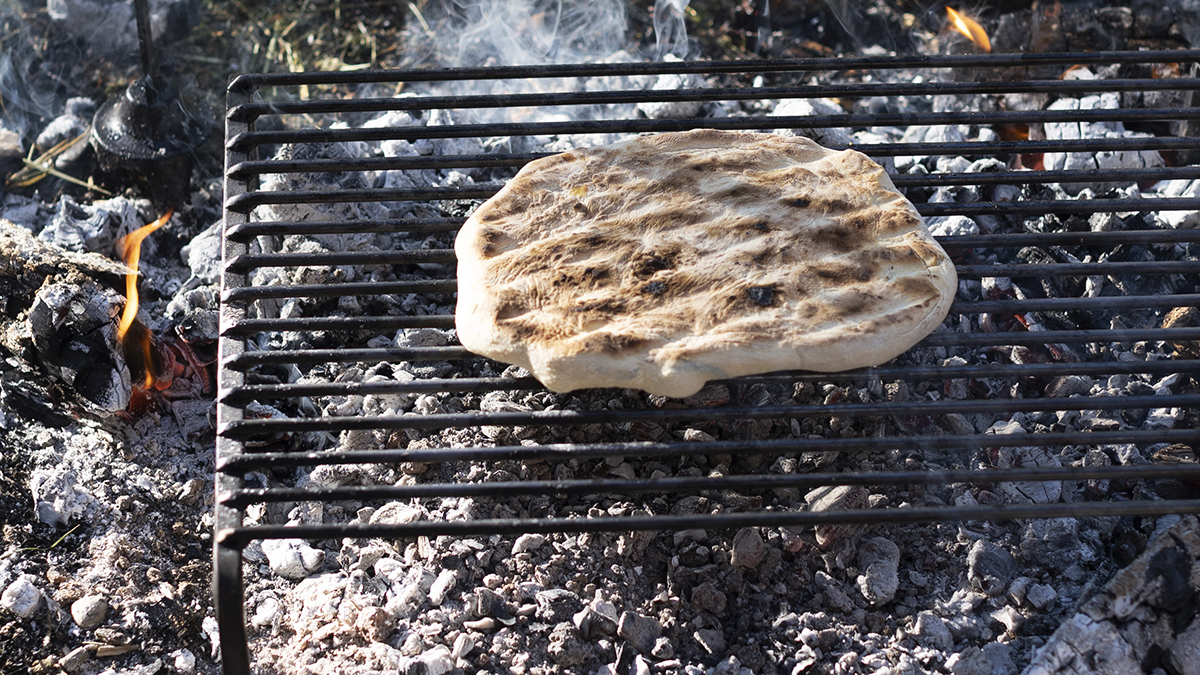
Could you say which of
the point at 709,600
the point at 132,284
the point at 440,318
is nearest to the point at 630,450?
the point at 709,600

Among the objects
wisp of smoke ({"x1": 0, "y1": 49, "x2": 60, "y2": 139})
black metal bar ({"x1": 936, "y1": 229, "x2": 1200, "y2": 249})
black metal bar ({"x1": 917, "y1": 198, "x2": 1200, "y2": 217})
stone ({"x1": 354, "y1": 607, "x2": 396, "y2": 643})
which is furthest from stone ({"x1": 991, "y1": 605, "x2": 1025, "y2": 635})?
wisp of smoke ({"x1": 0, "y1": 49, "x2": 60, "y2": 139})

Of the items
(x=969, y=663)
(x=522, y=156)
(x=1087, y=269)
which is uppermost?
(x=522, y=156)

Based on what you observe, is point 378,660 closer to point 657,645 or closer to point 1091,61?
point 657,645

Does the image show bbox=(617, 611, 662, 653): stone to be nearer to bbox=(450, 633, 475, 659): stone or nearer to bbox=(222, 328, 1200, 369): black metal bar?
bbox=(450, 633, 475, 659): stone

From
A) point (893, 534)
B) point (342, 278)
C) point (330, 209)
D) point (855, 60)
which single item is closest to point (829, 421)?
point (893, 534)

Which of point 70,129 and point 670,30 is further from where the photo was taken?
point 670,30

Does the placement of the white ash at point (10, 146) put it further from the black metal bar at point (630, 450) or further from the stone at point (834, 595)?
the stone at point (834, 595)

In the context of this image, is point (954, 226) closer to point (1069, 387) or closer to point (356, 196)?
point (1069, 387)
